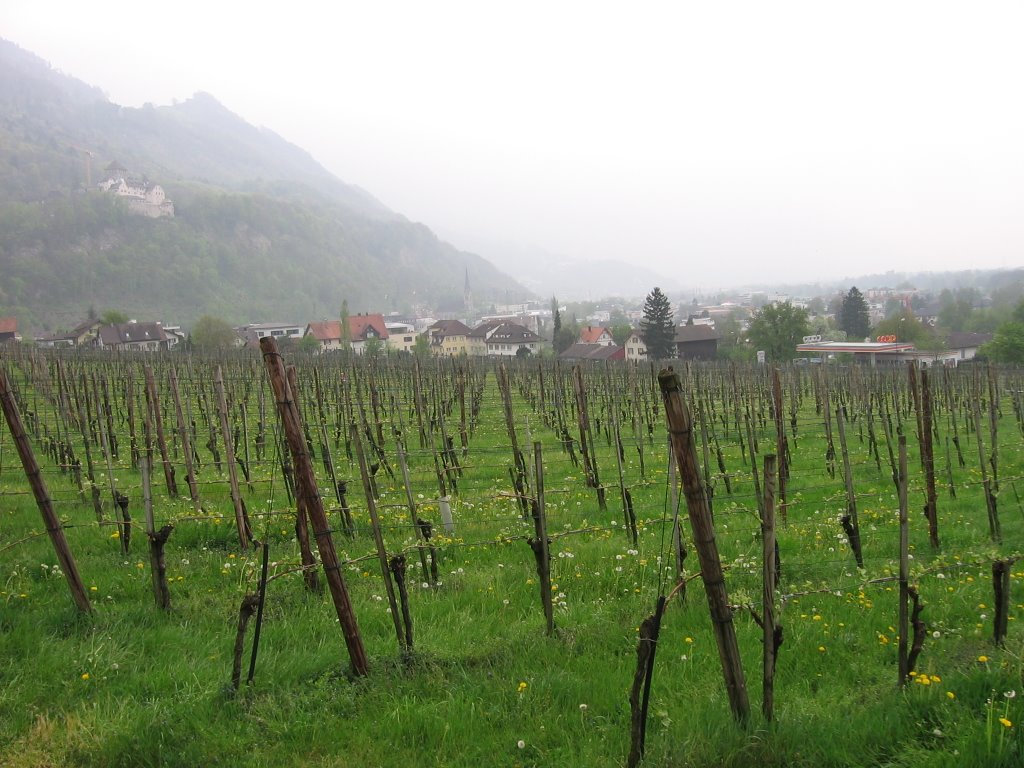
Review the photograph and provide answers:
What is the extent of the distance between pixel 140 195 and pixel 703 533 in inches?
7657

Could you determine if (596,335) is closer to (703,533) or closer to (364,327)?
(364,327)

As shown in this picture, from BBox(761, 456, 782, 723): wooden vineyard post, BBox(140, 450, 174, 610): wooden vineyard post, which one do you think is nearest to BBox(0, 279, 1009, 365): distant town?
BBox(140, 450, 174, 610): wooden vineyard post

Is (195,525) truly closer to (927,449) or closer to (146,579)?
(146,579)

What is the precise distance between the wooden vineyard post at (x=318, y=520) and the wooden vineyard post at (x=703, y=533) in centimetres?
256

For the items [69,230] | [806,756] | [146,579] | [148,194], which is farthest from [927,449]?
[148,194]

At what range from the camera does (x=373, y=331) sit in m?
102

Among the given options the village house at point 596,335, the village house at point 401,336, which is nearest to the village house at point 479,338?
the village house at point 401,336

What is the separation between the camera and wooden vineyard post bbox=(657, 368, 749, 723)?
144 inches

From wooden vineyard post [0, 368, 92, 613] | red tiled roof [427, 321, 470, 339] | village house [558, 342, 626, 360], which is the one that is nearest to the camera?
wooden vineyard post [0, 368, 92, 613]

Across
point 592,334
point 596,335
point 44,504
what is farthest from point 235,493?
point 596,335

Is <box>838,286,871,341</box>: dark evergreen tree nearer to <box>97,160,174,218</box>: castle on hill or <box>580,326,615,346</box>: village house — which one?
<box>580,326,615,346</box>: village house

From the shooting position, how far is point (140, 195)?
169500 millimetres

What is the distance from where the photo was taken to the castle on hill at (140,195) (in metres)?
167

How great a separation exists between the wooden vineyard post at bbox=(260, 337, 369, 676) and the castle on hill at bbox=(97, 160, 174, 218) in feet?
603
